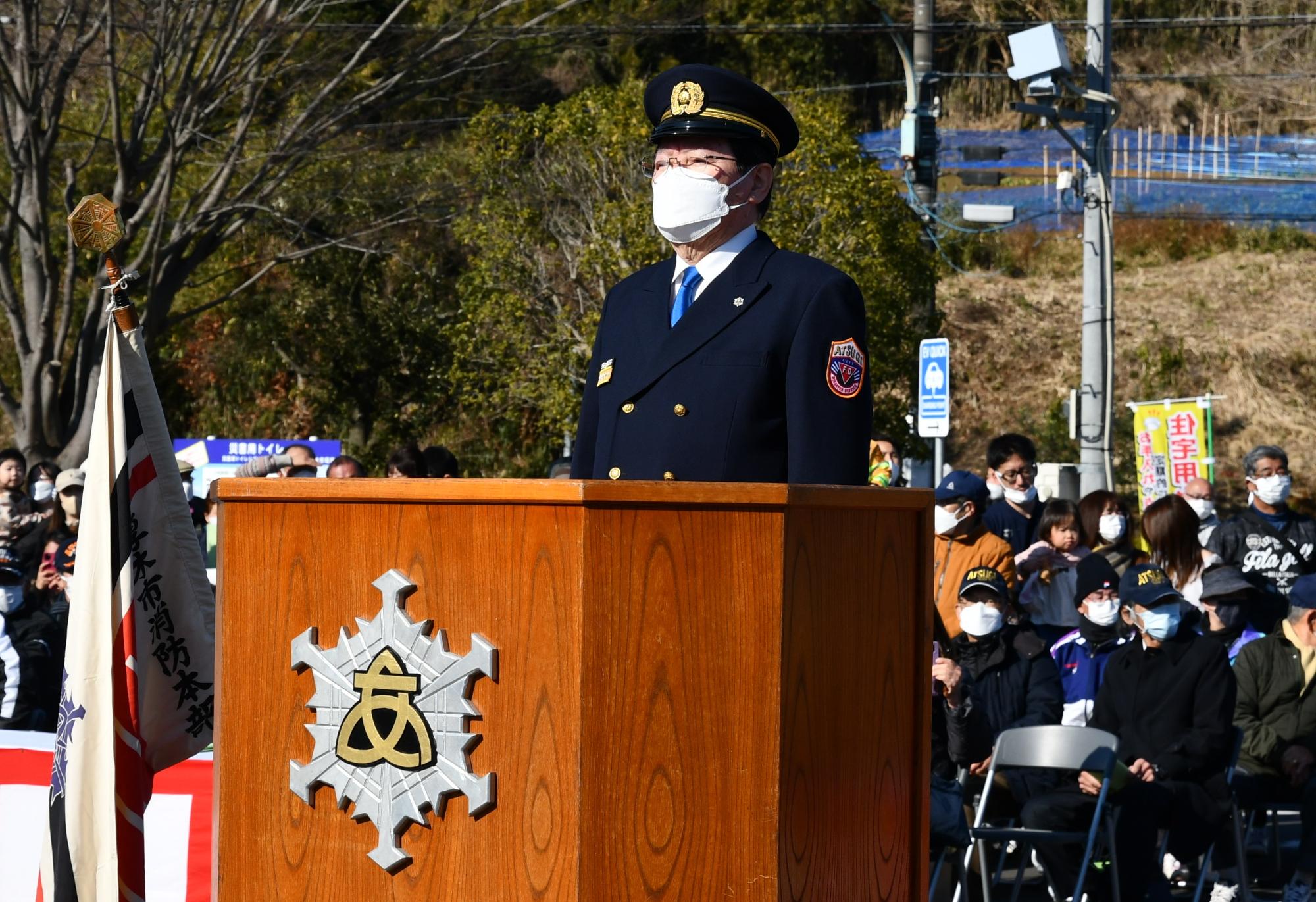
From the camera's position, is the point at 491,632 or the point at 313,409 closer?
the point at 491,632

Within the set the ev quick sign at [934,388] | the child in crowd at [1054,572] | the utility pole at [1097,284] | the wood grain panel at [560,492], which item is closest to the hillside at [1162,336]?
the utility pole at [1097,284]

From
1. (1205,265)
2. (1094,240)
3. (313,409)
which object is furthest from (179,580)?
(1205,265)

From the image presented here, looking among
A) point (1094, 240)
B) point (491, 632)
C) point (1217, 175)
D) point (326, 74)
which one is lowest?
point (491, 632)

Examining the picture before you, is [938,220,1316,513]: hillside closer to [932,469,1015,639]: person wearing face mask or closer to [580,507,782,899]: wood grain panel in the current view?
[932,469,1015,639]: person wearing face mask

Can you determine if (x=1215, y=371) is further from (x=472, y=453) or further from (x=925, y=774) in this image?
(x=925, y=774)

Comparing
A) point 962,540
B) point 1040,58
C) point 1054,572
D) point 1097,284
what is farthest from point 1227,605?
point 1097,284

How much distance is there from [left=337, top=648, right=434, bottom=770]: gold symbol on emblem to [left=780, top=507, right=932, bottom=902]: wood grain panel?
1.45ft

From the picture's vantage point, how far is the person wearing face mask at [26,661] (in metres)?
6.98

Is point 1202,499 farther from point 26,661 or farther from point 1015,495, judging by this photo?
point 26,661

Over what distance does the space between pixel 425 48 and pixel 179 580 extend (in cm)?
1119

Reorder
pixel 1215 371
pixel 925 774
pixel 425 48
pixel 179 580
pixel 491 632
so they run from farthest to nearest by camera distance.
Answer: pixel 1215 371 < pixel 425 48 < pixel 179 580 < pixel 925 774 < pixel 491 632

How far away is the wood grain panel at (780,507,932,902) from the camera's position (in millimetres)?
2096

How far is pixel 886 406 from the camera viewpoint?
19797 millimetres

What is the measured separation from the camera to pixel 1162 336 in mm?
30500
